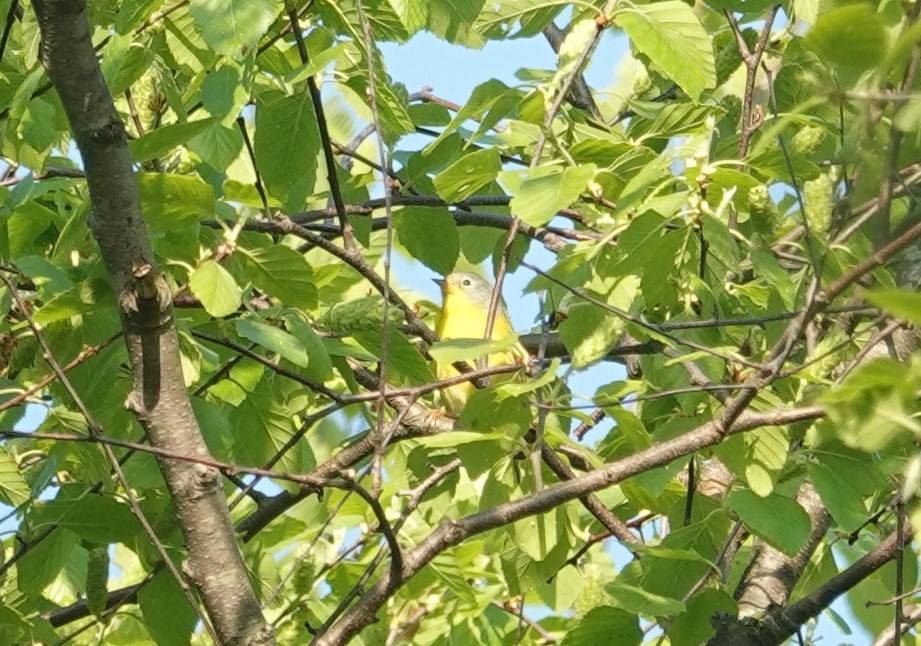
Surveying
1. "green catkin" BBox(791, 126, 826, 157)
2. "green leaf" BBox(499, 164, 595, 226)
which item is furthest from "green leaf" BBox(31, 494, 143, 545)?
"green catkin" BBox(791, 126, 826, 157)

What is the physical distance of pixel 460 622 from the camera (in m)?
3.88

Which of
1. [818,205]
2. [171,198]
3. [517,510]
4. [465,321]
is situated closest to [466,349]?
[517,510]

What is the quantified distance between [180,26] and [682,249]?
1270mm

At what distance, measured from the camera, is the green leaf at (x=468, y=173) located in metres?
3.02

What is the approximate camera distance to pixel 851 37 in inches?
51.1

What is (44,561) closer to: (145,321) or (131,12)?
(145,321)

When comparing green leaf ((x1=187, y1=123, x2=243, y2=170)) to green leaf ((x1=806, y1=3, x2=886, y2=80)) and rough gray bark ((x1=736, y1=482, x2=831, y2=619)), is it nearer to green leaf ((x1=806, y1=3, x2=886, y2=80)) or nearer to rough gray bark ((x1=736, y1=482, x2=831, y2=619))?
rough gray bark ((x1=736, y1=482, x2=831, y2=619))

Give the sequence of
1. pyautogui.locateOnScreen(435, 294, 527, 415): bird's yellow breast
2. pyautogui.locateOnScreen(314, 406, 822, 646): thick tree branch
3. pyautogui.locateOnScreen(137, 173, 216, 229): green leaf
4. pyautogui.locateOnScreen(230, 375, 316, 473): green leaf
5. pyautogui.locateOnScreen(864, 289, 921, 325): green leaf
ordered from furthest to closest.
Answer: pyautogui.locateOnScreen(435, 294, 527, 415): bird's yellow breast, pyautogui.locateOnScreen(230, 375, 316, 473): green leaf, pyautogui.locateOnScreen(137, 173, 216, 229): green leaf, pyautogui.locateOnScreen(314, 406, 822, 646): thick tree branch, pyautogui.locateOnScreen(864, 289, 921, 325): green leaf

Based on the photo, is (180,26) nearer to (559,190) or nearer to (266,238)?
(266,238)

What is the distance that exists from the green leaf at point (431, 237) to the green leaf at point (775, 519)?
1082mm

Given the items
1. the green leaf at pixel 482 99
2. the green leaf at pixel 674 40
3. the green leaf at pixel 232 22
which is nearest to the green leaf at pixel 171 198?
the green leaf at pixel 232 22

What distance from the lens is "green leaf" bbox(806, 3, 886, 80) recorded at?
1295 mm

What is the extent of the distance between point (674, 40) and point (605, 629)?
1340mm

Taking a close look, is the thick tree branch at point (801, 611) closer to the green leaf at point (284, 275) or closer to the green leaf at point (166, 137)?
the green leaf at point (284, 275)
